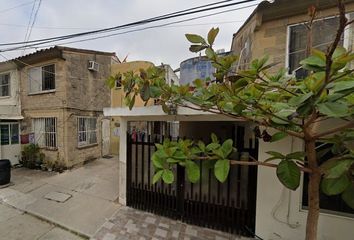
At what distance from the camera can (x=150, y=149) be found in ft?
17.7

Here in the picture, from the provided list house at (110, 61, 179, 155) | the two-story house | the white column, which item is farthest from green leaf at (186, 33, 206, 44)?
house at (110, 61, 179, 155)

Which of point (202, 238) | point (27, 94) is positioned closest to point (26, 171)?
point (27, 94)

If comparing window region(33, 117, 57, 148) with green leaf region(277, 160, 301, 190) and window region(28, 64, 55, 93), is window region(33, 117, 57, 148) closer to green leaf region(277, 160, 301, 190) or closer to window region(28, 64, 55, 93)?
window region(28, 64, 55, 93)

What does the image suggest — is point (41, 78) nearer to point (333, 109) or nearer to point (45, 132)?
point (45, 132)

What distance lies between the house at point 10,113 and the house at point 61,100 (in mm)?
Result: 356

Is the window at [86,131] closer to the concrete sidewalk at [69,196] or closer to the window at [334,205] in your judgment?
the concrete sidewalk at [69,196]

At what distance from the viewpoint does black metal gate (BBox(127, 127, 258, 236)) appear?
454 cm

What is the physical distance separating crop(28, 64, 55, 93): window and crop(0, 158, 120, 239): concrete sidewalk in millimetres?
4293

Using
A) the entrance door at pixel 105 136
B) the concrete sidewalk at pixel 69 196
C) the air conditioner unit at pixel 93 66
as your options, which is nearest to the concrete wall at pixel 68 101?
the air conditioner unit at pixel 93 66

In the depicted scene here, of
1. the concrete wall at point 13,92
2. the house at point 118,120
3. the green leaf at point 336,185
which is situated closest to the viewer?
the green leaf at point 336,185

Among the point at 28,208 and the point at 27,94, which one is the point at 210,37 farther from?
the point at 27,94

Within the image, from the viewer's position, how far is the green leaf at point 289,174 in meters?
1.51

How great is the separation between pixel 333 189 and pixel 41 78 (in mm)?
12494

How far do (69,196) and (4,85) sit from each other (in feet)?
31.7
